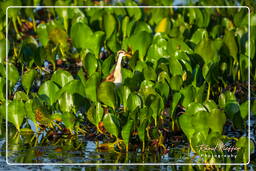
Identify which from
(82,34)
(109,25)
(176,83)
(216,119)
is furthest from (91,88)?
(109,25)

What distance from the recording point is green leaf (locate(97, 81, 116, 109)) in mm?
7891

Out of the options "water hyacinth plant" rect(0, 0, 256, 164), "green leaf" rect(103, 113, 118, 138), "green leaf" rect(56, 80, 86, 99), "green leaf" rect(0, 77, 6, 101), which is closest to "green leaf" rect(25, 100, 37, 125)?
"water hyacinth plant" rect(0, 0, 256, 164)

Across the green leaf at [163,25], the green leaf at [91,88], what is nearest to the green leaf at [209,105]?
the green leaf at [91,88]

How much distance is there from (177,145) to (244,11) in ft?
12.2

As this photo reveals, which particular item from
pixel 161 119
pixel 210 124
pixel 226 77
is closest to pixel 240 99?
pixel 226 77

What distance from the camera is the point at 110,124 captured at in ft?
24.2

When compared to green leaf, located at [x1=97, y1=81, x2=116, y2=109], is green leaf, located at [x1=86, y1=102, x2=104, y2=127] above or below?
below

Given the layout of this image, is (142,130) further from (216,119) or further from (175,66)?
(175,66)

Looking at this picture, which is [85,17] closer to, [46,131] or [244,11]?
[244,11]

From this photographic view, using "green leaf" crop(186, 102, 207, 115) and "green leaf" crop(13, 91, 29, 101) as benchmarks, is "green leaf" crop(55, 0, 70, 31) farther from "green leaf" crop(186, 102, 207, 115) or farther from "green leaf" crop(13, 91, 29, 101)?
"green leaf" crop(186, 102, 207, 115)

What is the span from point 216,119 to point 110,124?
37.6 inches

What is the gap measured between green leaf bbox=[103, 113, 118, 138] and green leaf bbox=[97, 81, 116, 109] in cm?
56

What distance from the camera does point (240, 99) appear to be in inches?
364

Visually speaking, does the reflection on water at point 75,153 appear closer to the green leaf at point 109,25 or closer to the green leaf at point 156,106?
the green leaf at point 156,106
